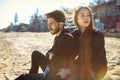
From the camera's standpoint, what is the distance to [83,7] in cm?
500

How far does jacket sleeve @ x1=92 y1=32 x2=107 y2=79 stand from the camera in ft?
15.3

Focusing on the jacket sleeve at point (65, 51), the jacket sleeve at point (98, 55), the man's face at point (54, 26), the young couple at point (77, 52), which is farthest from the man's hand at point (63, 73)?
the man's face at point (54, 26)

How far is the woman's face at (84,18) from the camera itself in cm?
489

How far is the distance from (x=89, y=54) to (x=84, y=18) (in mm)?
576

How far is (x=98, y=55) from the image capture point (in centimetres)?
467

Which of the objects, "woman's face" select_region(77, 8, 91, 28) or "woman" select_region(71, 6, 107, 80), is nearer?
"woman" select_region(71, 6, 107, 80)

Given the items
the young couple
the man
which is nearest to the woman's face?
the young couple

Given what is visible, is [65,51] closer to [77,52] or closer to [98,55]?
[77,52]

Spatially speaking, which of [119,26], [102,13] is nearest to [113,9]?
[102,13]

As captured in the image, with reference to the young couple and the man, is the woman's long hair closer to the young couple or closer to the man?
the young couple

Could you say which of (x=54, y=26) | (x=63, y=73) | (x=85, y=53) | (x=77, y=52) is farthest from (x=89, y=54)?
(x=54, y=26)

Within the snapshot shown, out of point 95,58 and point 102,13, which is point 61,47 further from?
point 102,13

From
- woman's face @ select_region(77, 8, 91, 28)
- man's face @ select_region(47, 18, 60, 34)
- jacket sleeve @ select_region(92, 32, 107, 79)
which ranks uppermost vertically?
woman's face @ select_region(77, 8, 91, 28)

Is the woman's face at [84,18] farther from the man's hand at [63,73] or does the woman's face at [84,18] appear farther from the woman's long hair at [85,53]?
the man's hand at [63,73]
